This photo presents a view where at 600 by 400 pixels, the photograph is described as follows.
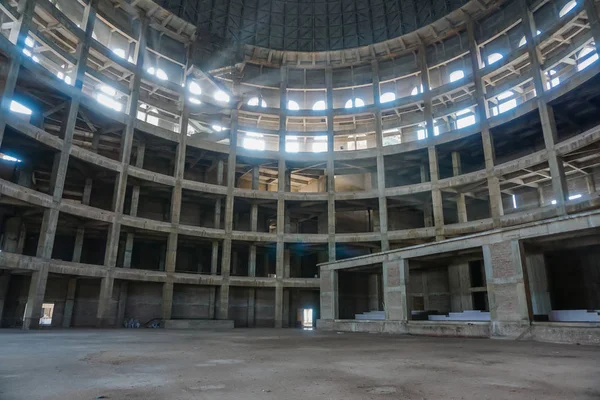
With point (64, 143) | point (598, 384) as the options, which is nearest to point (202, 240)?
point (64, 143)

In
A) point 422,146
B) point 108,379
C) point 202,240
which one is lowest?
point 108,379

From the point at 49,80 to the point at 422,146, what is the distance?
30.2 meters

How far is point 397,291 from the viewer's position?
21.3 m

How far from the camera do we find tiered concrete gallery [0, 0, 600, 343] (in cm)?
2564

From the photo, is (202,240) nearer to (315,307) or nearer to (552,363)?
(315,307)

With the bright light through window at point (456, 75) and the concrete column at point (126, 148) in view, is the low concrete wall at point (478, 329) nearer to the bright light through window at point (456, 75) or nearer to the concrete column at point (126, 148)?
the concrete column at point (126, 148)

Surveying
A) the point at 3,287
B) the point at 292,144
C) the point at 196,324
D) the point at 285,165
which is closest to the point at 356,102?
the point at 292,144

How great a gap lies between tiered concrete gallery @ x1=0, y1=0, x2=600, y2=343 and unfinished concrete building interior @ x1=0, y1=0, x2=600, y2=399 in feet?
0.58

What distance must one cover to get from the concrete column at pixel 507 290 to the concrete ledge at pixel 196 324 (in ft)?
67.7

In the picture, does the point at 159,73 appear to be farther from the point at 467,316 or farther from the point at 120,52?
the point at 467,316

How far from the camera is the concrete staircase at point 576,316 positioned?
17172 mm

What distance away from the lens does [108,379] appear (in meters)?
5.64

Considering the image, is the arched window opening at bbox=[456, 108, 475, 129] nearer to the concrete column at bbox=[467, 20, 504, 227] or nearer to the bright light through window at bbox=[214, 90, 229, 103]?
the concrete column at bbox=[467, 20, 504, 227]

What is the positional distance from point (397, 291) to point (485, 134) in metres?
17.9
